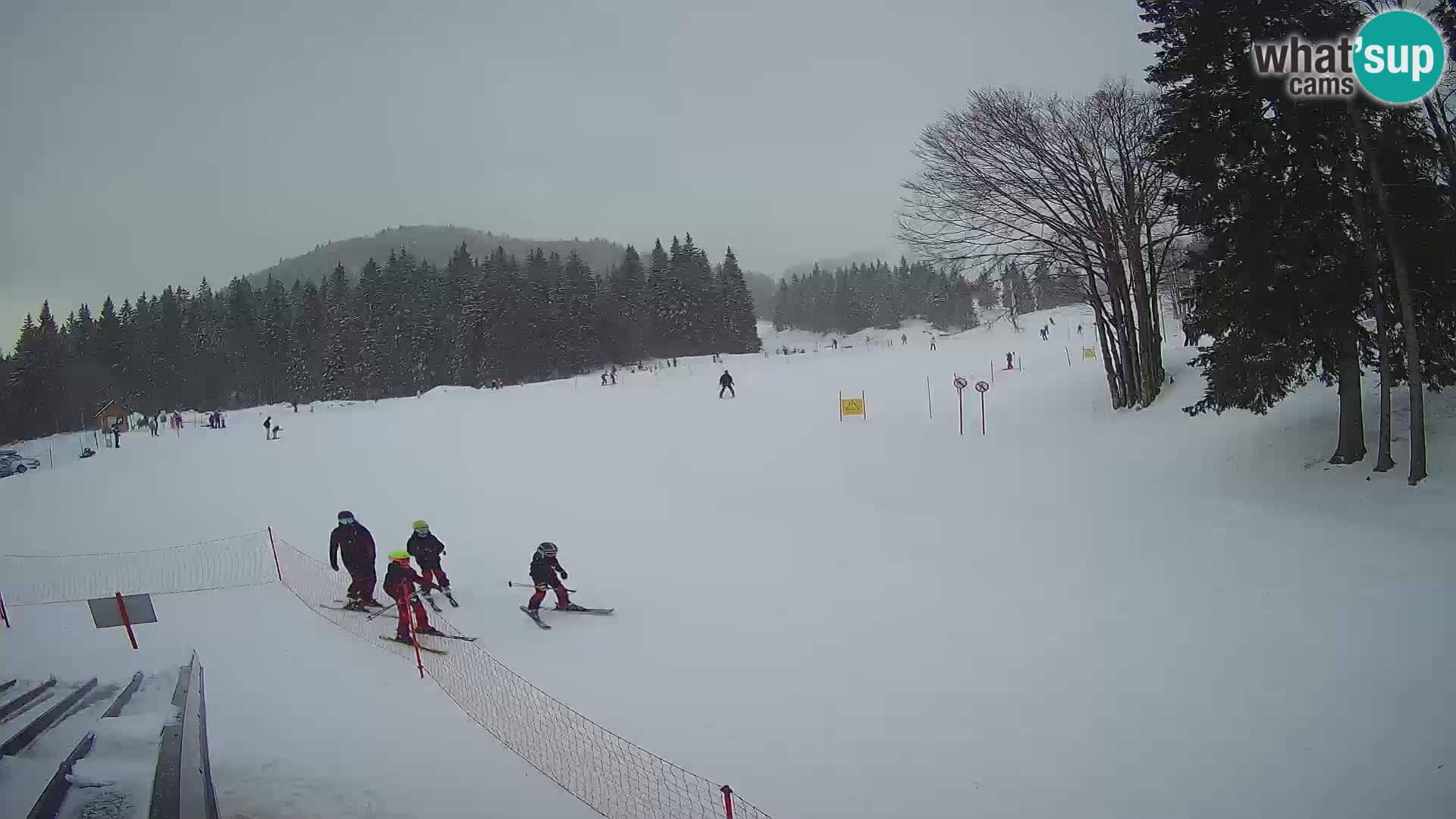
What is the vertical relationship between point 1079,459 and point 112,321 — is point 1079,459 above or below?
below

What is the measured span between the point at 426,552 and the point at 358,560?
95 centimetres

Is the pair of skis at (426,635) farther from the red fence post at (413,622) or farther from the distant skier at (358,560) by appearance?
the distant skier at (358,560)

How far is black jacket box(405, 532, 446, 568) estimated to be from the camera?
385 inches

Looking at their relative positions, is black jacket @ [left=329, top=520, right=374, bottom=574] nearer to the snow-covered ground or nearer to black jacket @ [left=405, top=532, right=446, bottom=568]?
black jacket @ [left=405, top=532, right=446, bottom=568]

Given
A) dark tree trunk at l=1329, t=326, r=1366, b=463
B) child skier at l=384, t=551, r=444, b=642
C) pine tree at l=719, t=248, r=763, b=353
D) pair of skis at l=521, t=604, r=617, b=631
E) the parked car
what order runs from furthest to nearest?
pine tree at l=719, t=248, r=763, b=353
the parked car
dark tree trunk at l=1329, t=326, r=1366, b=463
pair of skis at l=521, t=604, r=617, b=631
child skier at l=384, t=551, r=444, b=642

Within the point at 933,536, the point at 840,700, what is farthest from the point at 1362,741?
the point at 933,536

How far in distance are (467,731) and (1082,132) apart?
18525mm

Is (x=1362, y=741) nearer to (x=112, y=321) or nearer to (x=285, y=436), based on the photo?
(x=285, y=436)

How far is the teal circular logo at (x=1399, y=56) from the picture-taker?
9.84m

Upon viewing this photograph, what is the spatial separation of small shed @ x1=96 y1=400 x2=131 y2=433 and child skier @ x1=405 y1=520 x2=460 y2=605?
26.8 m

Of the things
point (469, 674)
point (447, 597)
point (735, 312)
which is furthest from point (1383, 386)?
point (735, 312)

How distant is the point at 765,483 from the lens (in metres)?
16.5

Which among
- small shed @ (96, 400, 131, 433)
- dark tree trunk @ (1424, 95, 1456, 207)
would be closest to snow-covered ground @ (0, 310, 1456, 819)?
dark tree trunk @ (1424, 95, 1456, 207)

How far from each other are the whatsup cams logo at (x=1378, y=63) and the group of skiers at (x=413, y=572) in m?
13.7
